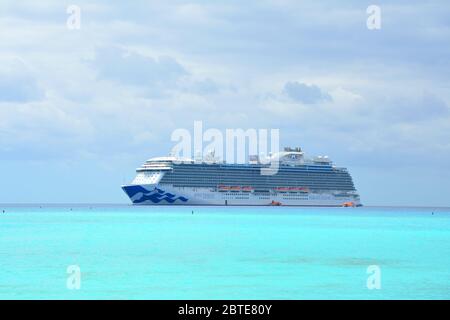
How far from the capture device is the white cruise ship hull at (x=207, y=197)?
11600cm

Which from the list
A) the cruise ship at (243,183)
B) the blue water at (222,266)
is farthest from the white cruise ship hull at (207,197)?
the blue water at (222,266)

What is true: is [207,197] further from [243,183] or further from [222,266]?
[222,266]

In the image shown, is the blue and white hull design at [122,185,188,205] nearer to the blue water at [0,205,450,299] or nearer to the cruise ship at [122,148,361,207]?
the cruise ship at [122,148,361,207]

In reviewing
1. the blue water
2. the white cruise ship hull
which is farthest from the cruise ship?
the blue water

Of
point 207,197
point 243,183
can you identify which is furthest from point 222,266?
point 243,183

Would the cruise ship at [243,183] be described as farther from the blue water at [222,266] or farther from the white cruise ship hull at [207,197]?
the blue water at [222,266]

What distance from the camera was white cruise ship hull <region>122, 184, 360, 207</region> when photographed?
116000 mm

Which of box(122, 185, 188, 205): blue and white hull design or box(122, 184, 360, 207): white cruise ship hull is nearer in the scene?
box(122, 185, 188, 205): blue and white hull design

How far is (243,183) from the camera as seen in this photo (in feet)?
395

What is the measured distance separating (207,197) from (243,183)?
6.00 metres

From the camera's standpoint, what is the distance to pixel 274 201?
405 ft
